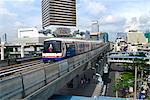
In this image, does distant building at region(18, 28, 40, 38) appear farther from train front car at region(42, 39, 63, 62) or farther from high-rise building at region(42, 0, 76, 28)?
train front car at region(42, 39, 63, 62)

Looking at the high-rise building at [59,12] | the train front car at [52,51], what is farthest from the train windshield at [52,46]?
the high-rise building at [59,12]

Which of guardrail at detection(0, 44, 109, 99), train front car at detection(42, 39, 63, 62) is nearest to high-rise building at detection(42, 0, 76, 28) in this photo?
train front car at detection(42, 39, 63, 62)

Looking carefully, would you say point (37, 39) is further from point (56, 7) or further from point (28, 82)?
point (28, 82)

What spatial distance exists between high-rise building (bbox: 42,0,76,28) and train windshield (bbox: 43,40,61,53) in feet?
443

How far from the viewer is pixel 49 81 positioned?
16.0m

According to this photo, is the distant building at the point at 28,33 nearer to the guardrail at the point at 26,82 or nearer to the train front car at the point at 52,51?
the train front car at the point at 52,51

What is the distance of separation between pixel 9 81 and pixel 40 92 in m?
3.20

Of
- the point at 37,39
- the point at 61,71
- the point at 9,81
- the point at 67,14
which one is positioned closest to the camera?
the point at 9,81

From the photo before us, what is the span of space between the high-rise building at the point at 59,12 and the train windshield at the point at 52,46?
135047mm

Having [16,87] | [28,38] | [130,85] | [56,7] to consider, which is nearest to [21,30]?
[28,38]

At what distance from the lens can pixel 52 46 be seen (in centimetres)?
3025

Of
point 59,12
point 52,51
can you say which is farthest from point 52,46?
point 59,12

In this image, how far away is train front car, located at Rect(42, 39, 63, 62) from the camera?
97.5 ft

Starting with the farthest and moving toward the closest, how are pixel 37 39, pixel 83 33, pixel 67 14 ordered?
pixel 67 14 → pixel 83 33 → pixel 37 39
